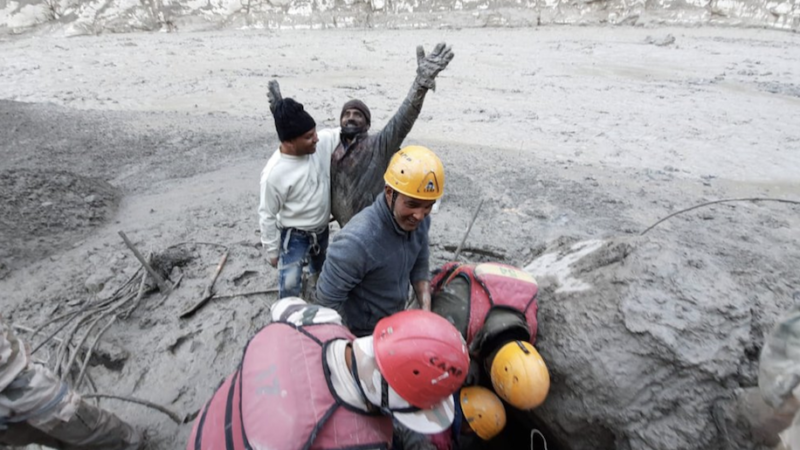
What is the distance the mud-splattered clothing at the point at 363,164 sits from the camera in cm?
262

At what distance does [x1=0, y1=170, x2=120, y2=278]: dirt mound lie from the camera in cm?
424

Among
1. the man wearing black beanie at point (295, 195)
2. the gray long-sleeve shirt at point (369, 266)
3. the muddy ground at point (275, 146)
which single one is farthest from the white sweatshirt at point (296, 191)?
the muddy ground at point (275, 146)

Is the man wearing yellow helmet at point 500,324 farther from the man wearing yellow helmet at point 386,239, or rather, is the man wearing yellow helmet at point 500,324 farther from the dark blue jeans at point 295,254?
the dark blue jeans at point 295,254

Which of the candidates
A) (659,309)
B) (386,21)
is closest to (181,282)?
(659,309)

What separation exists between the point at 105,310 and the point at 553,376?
3267mm

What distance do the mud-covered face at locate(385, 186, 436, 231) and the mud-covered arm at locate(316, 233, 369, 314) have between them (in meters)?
0.23

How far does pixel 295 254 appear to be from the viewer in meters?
2.90

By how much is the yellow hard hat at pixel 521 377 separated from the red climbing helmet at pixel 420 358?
2.08 ft

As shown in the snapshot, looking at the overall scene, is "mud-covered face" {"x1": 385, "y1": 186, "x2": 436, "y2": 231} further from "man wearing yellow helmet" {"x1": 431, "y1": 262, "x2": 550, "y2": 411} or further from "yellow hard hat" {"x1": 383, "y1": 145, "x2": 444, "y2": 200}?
"man wearing yellow helmet" {"x1": 431, "y1": 262, "x2": 550, "y2": 411}

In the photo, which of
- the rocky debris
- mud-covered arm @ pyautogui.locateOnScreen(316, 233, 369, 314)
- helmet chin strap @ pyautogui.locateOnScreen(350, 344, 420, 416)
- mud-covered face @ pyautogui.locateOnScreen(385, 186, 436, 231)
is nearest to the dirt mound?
mud-covered arm @ pyautogui.locateOnScreen(316, 233, 369, 314)

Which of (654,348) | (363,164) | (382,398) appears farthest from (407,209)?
(654,348)

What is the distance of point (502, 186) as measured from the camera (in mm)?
5297

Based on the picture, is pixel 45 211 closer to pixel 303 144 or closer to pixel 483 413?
pixel 303 144

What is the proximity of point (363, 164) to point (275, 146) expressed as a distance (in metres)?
4.12
